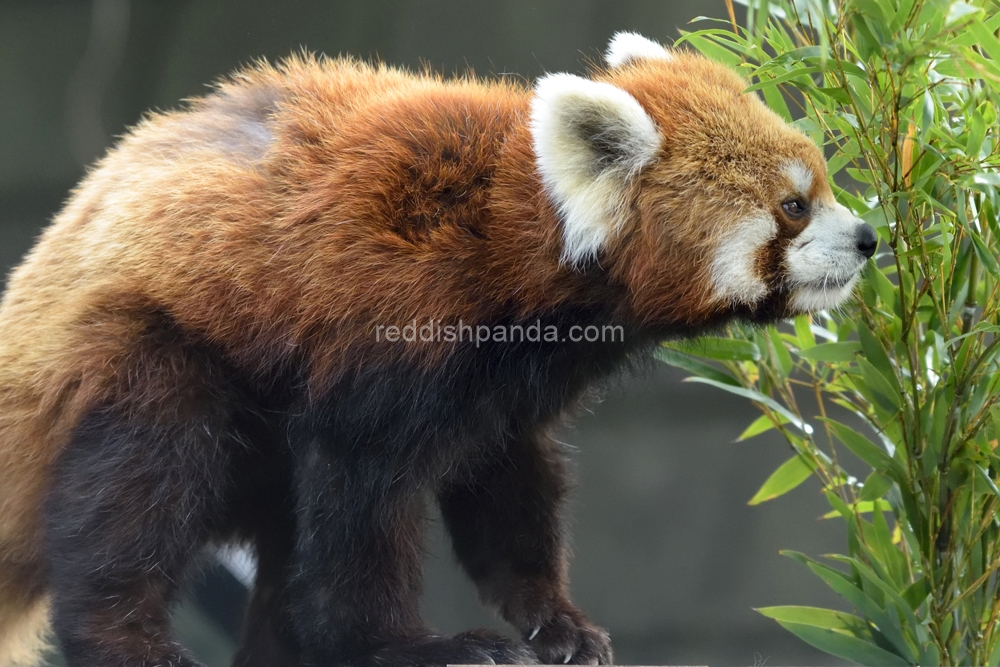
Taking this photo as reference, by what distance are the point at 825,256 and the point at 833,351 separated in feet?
0.86

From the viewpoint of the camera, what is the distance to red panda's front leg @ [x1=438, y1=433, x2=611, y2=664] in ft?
5.88

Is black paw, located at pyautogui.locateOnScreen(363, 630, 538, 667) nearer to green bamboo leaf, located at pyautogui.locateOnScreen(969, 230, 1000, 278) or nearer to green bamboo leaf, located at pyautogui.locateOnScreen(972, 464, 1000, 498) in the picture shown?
green bamboo leaf, located at pyautogui.locateOnScreen(972, 464, 1000, 498)

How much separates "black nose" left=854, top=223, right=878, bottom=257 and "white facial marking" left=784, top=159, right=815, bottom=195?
11cm

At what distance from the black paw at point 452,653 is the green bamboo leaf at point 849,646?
1.87 ft

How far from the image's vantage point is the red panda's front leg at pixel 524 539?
1.79 metres

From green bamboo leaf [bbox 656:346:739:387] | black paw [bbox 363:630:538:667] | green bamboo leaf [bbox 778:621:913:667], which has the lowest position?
black paw [bbox 363:630:538:667]

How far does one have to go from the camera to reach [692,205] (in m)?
1.50

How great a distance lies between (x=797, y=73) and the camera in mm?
1513

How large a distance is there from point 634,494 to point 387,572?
1.73 meters

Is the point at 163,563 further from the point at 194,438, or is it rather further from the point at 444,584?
the point at 444,584

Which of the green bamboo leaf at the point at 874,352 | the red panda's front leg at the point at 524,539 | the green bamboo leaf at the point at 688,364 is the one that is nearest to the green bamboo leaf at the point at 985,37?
the green bamboo leaf at the point at 874,352

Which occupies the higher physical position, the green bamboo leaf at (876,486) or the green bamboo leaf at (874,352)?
the green bamboo leaf at (874,352)

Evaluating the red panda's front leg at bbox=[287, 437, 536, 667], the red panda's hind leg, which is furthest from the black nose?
the red panda's hind leg

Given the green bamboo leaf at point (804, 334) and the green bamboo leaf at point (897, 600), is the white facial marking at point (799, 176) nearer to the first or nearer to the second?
the green bamboo leaf at point (804, 334)
